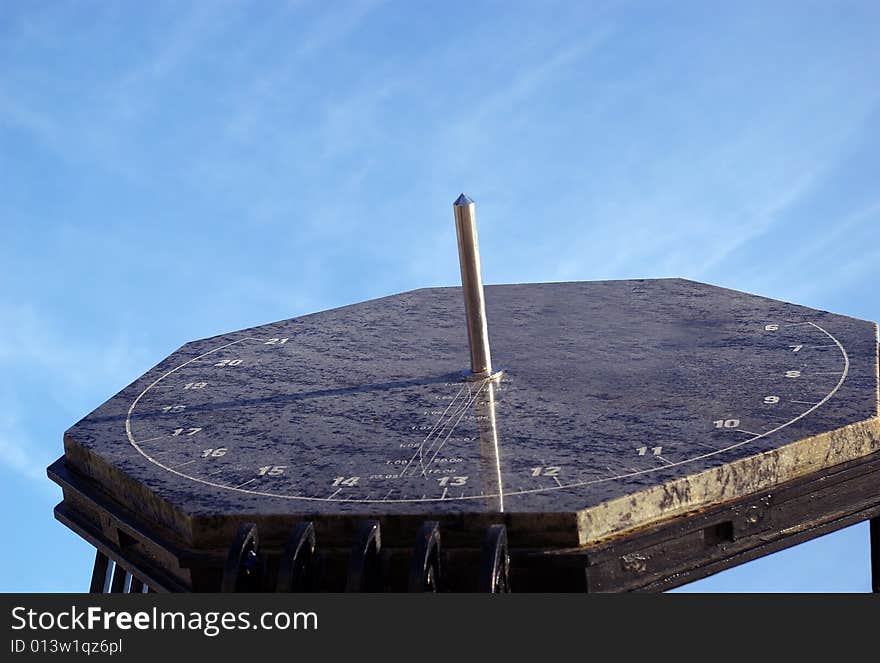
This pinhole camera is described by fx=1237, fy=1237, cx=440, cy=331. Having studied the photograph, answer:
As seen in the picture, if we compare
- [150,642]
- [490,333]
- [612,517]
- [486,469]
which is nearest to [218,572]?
[150,642]

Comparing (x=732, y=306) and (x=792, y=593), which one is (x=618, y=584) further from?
(x=732, y=306)

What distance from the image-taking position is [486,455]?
319 centimetres

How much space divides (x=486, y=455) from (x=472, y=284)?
914 millimetres

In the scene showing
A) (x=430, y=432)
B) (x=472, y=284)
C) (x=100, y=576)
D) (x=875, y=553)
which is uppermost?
(x=472, y=284)

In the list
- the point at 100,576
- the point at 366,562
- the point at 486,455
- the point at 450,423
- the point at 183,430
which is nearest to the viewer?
the point at 366,562

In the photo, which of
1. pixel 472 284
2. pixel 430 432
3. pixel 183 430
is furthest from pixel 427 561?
pixel 472 284

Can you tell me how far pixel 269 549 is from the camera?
290cm

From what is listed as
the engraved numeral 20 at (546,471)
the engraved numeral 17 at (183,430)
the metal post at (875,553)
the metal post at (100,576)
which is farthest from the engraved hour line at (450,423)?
the metal post at (100,576)

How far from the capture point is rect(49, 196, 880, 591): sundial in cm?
280

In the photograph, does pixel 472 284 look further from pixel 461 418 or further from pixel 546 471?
pixel 546 471

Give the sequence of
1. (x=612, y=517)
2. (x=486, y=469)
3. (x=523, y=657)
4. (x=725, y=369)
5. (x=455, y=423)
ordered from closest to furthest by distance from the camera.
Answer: (x=523, y=657), (x=612, y=517), (x=486, y=469), (x=455, y=423), (x=725, y=369)

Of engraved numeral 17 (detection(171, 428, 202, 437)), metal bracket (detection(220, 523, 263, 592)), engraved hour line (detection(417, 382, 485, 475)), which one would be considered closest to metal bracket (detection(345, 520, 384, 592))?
metal bracket (detection(220, 523, 263, 592))

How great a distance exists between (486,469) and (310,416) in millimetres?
796

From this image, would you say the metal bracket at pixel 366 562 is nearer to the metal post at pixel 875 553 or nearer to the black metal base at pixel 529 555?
the black metal base at pixel 529 555
